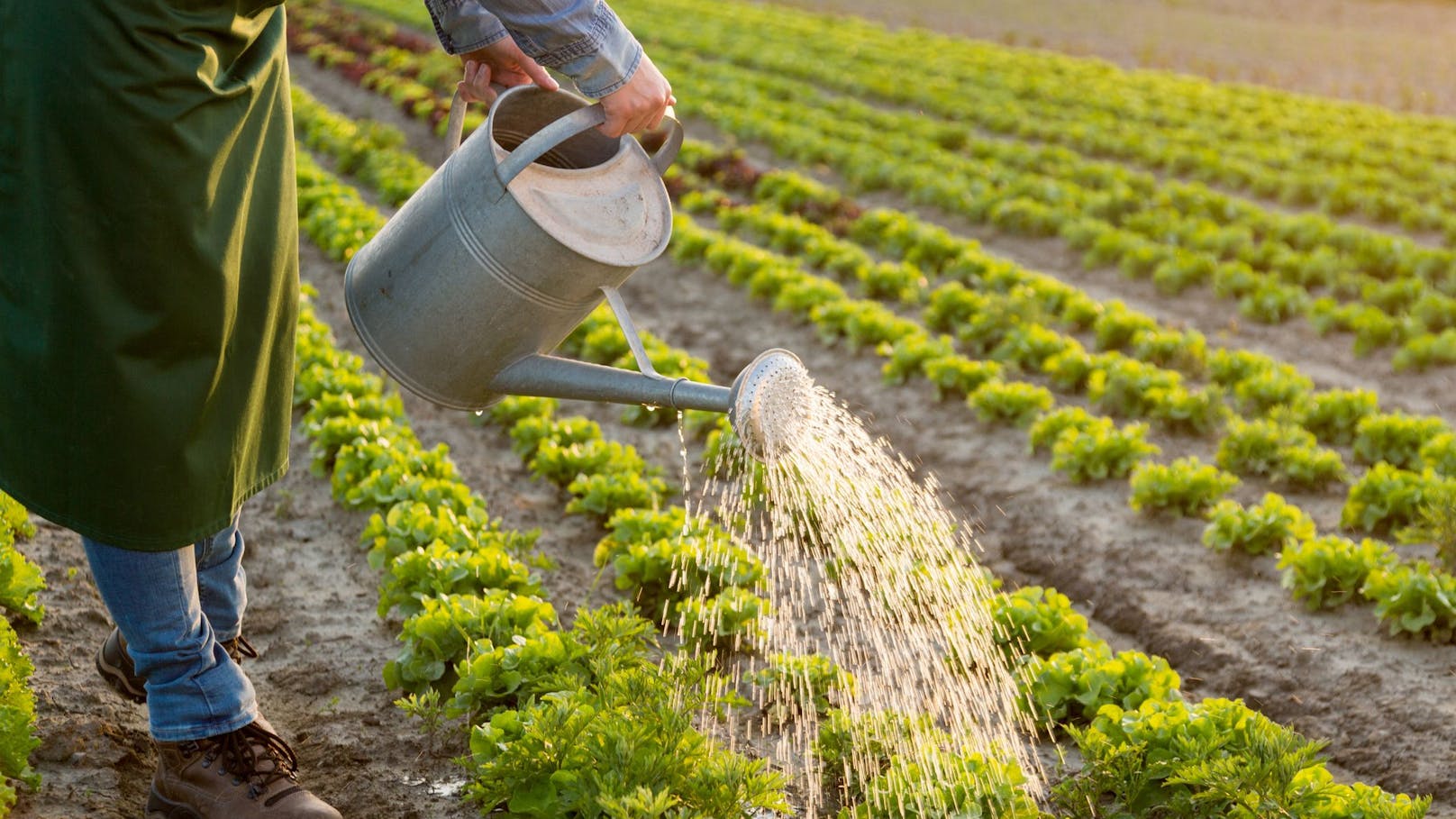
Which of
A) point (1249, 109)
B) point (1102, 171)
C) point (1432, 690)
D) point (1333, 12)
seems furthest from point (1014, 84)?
point (1333, 12)

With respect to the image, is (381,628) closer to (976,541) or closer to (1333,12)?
(976,541)

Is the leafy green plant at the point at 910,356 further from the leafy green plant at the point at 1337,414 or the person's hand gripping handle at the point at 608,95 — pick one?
the person's hand gripping handle at the point at 608,95

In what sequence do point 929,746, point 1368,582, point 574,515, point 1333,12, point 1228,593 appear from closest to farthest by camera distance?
1. point 929,746
2. point 1368,582
3. point 1228,593
4. point 574,515
5. point 1333,12

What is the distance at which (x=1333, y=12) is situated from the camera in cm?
2978

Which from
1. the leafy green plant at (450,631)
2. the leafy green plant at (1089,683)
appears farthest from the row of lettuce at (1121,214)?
the leafy green plant at (450,631)

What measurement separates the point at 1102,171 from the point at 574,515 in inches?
301

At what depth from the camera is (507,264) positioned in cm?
261

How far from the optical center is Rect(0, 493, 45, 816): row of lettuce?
2775 millimetres

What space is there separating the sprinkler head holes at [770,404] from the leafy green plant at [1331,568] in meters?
2.62

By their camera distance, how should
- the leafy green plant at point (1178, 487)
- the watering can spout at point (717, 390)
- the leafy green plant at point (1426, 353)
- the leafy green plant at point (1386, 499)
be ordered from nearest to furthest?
the watering can spout at point (717, 390), the leafy green plant at point (1386, 499), the leafy green plant at point (1178, 487), the leafy green plant at point (1426, 353)

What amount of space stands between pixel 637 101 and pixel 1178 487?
11.3 ft

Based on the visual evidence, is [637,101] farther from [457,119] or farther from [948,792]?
[948,792]

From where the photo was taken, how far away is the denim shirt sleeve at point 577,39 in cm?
238

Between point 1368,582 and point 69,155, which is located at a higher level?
point 69,155
